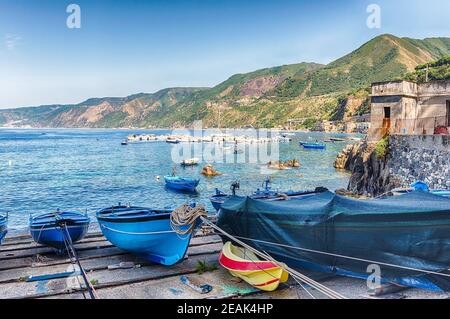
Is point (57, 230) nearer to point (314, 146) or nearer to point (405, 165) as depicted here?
point (405, 165)

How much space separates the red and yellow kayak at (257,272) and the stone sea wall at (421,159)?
48.4ft

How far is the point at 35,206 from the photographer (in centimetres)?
3609

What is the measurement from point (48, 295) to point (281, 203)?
6.38 metres

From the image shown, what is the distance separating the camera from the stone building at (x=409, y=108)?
2766 cm

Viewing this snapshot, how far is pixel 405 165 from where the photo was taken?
974 inches

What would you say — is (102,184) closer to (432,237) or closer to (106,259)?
(106,259)

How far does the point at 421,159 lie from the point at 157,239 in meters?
17.5

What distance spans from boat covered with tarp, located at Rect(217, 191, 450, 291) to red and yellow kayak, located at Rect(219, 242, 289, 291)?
82 centimetres

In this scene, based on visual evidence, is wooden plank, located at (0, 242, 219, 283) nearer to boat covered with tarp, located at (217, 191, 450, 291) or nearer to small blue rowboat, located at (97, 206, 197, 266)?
small blue rowboat, located at (97, 206, 197, 266)

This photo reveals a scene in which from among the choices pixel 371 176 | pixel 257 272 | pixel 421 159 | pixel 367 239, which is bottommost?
pixel 371 176

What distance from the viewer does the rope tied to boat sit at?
11.0 meters

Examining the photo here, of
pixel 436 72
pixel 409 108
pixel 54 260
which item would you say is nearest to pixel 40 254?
pixel 54 260

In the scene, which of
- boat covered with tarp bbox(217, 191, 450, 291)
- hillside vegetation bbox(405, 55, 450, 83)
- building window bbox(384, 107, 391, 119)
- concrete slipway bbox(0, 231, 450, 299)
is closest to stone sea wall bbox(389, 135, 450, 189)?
building window bbox(384, 107, 391, 119)
